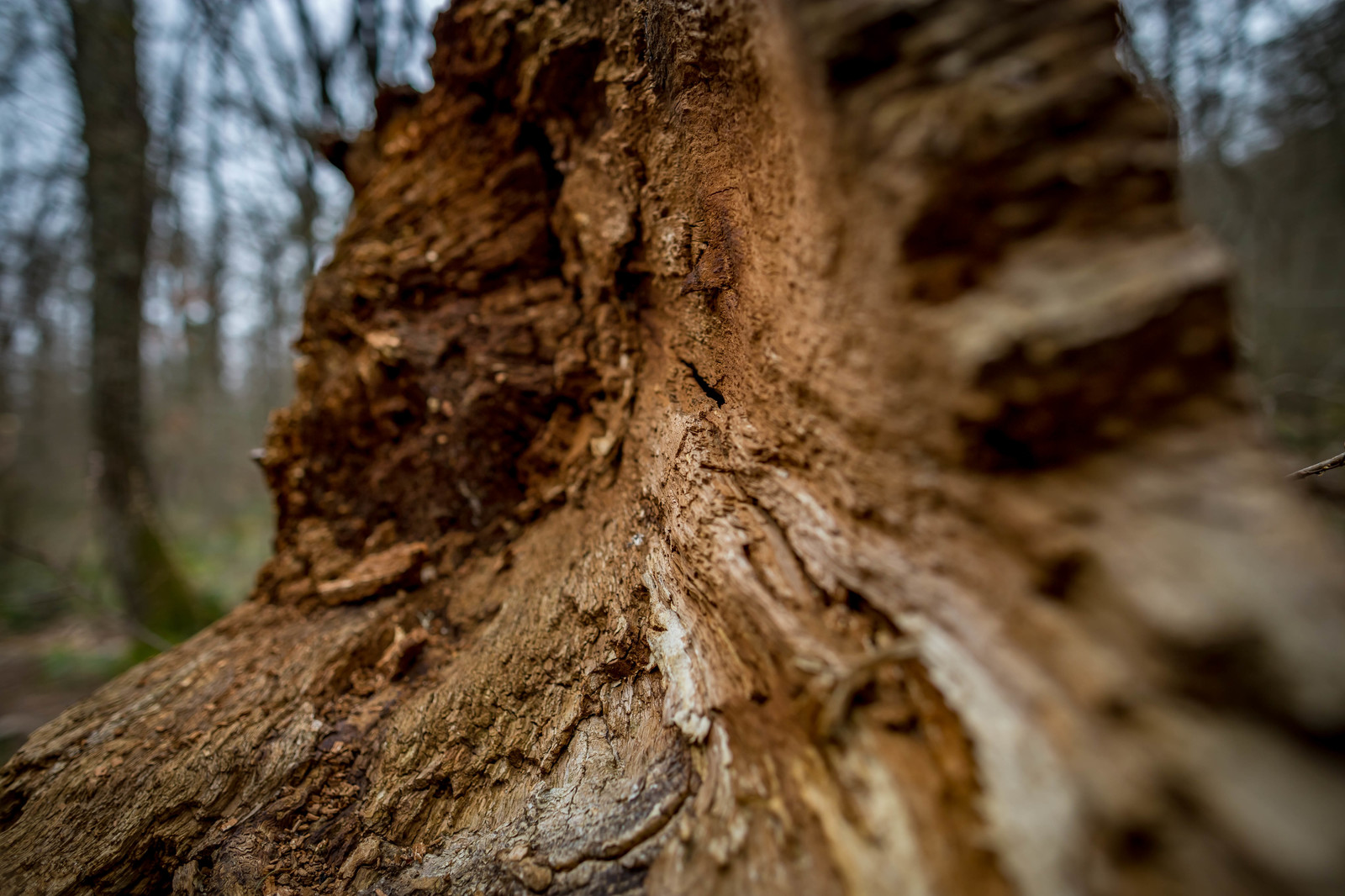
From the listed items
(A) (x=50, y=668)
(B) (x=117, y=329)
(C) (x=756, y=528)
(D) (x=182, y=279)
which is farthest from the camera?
(D) (x=182, y=279)

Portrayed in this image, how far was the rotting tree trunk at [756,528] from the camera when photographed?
65 cm

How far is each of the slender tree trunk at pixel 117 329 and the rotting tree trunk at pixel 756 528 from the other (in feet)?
13.7

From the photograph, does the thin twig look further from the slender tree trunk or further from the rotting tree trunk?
the slender tree trunk

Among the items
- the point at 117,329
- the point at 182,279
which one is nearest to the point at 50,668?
the point at 117,329

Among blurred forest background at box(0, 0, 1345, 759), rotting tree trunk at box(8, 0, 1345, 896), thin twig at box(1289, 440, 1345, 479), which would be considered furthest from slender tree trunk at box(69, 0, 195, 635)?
thin twig at box(1289, 440, 1345, 479)

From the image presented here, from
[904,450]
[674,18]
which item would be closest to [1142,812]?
[904,450]

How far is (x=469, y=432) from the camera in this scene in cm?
212

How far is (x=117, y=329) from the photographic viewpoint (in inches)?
195

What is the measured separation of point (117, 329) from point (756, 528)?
22.5 ft

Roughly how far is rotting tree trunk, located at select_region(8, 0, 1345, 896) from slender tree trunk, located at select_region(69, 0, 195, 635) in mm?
4180

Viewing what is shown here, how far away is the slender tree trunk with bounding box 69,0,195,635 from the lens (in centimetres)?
488

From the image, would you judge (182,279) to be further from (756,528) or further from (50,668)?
(756,528)

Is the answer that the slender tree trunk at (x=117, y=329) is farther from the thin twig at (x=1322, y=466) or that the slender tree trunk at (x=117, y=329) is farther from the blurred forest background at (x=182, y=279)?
the thin twig at (x=1322, y=466)

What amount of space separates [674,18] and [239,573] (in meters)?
11.1
